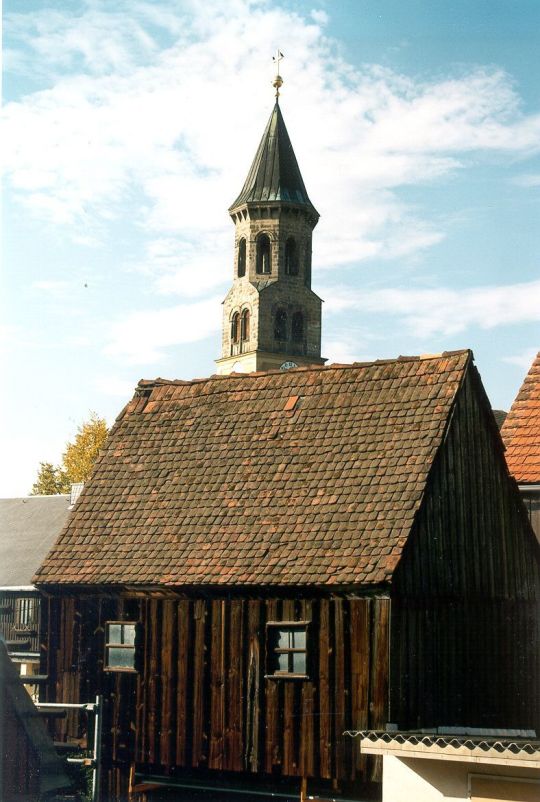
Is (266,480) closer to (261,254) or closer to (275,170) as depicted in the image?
(275,170)

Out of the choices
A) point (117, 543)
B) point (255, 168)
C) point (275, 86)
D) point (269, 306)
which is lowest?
point (117, 543)

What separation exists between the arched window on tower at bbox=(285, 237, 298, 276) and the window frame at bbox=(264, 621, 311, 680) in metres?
80.2

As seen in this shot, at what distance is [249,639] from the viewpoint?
22.0 m

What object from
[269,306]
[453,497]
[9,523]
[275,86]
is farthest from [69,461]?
[453,497]

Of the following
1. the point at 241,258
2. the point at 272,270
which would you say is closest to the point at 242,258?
the point at 241,258

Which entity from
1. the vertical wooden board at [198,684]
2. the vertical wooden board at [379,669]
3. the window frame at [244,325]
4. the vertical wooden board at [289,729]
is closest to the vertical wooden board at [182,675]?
the vertical wooden board at [198,684]

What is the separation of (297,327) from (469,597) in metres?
78.7

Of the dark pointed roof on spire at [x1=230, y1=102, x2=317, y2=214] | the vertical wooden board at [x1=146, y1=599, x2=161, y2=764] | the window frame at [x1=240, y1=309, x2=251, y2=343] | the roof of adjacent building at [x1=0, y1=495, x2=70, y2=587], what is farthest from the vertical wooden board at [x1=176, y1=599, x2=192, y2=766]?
the dark pointed roof on spire at [x1=230, y1=102, x2=317, y2=214]

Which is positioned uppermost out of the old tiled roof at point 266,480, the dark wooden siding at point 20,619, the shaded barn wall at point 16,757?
the old tiled roof at point 266,480

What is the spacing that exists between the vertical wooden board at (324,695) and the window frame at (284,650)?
245 millimetres

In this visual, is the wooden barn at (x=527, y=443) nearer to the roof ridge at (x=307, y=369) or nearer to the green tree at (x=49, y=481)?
the roof ridge at (x=307, y=369)

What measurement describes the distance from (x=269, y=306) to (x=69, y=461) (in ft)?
111

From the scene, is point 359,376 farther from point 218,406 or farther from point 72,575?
point 72,575

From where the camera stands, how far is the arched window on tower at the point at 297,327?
10075cm
